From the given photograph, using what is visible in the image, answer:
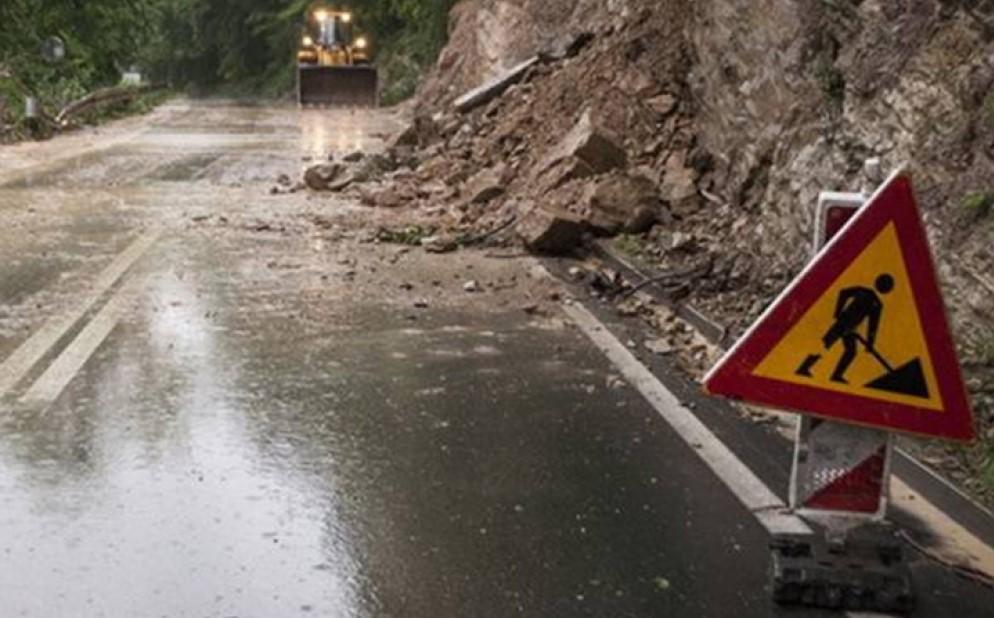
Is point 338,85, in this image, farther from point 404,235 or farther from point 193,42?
point 193,42

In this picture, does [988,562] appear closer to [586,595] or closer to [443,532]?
[586,595]

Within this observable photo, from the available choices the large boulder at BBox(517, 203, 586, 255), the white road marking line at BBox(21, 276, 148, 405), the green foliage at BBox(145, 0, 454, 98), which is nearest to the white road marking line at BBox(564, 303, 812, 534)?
the large boulder at BBox(517, 203, 586, 255)

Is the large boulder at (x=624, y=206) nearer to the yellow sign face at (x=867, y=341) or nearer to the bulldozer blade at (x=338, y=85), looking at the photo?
the yellow sign face at (x=867, y=341)

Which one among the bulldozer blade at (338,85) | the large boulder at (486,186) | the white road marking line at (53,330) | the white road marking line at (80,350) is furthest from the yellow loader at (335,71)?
the white road marking line at (80,350)

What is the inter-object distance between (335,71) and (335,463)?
126ft

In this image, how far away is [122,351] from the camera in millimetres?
7820

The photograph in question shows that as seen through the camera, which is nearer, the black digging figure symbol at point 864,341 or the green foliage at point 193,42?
the black digging figure symbol at point 864,341

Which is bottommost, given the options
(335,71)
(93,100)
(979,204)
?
Result: (93,100)

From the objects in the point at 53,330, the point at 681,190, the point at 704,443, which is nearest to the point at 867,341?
the point at 704,443

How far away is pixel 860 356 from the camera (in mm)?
4234

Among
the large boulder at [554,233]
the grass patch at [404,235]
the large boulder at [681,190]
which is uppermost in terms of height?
the large boulder at [681,190]

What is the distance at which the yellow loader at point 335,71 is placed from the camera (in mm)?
42562

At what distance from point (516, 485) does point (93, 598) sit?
195 centimetres

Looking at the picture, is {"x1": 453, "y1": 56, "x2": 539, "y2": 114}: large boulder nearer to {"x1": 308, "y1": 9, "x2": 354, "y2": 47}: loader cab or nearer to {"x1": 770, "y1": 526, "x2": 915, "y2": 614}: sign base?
A: {"x1": 770, "y1": 526, "x2": 915, "y2": 614}: sign base
